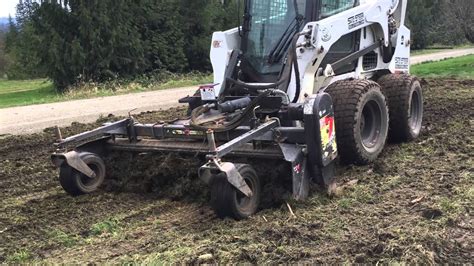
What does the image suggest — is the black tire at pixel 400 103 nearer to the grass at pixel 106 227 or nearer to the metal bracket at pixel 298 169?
the metal bracket at pixel 298 169

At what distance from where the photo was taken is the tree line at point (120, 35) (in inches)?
1024

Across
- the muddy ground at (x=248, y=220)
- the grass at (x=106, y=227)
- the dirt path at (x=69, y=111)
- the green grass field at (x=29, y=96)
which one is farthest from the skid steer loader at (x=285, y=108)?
the green grass field at (x=29, y=96)

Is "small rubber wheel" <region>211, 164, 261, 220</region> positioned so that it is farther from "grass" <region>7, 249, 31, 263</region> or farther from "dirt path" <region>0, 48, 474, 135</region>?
"dirt path" <region>0, 48, 474, 135</region>

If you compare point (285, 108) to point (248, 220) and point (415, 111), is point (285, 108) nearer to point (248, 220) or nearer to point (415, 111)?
point (248, 220)

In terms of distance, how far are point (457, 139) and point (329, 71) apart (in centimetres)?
222

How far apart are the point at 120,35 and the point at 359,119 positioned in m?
22.7

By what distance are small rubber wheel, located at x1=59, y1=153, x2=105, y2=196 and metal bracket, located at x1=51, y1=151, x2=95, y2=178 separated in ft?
0.14

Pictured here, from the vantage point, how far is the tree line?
26.0 metres

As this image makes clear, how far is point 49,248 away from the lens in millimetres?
4438

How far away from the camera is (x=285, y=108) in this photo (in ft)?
19.2

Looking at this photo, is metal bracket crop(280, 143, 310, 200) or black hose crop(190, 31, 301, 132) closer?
metal bracket crop(280, 143, 310, 200)

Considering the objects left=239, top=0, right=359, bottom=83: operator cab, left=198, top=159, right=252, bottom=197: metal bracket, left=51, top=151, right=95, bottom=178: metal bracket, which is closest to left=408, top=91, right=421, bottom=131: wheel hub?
left=239, top=0, right=359, bottom=83: operator cab

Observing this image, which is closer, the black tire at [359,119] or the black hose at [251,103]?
the black hose at [251,103]

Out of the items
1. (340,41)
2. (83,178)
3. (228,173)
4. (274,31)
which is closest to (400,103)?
(340,41)
